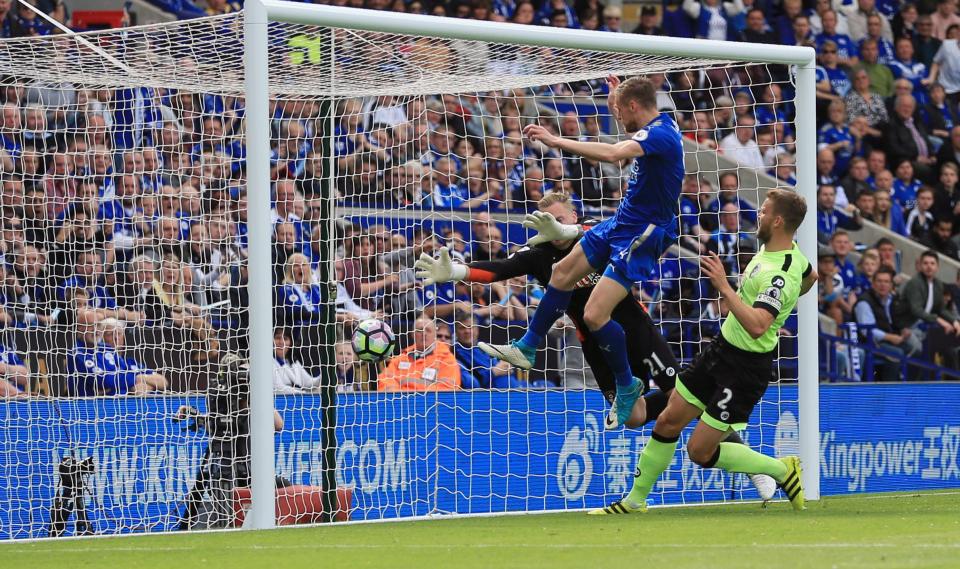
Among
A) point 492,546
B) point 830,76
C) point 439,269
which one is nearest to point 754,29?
point 830,76

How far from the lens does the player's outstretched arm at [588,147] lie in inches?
304

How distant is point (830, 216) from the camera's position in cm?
1605

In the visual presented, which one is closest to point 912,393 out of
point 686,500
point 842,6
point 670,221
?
point 686,500

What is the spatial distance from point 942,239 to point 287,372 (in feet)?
32.0

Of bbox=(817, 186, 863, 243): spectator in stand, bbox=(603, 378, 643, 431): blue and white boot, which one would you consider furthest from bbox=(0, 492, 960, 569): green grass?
bbox=(817, 186, 863, 243): spectator in stand

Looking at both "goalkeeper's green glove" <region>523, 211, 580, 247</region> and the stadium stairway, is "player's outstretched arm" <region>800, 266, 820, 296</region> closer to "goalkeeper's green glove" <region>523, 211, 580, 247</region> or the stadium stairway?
"goalkeeper's green glove" <region>523, 211, 580, 247</region>

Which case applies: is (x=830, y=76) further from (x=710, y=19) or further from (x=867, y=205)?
(x=867, y=205)

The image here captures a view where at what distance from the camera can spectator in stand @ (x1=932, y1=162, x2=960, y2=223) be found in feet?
58.1

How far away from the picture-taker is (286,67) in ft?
32.0

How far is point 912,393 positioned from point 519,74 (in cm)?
479

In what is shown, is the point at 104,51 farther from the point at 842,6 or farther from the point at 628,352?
the point at 842,6

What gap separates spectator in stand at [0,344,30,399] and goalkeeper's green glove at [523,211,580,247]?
386cm

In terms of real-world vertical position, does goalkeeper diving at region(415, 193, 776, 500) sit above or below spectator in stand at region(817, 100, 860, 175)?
below

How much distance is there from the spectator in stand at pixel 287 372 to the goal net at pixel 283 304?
0.03m
